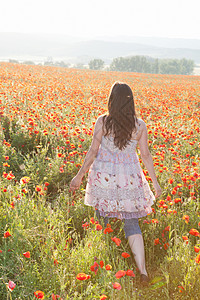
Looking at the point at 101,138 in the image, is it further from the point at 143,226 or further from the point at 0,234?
the point at 0,234

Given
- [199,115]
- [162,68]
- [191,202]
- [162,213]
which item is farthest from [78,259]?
[162,68]

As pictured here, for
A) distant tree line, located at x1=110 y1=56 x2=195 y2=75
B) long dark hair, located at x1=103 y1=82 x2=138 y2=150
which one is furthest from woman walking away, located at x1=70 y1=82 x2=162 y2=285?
distant tree line, located at x1=110 y1=56 x2=195 y2=75

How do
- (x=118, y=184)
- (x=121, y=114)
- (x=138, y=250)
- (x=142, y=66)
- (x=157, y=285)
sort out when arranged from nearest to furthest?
1. (x=157, y=285)
2. (x=138, y=250)
3. (x=121, y=114)
4. (x=118, y=184)
5. (x=142, y=66)

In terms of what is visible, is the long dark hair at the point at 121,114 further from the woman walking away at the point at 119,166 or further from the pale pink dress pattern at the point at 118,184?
the pale pink dress pattern at the point at 118,184

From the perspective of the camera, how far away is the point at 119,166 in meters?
2.78

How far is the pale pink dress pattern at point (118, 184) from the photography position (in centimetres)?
274

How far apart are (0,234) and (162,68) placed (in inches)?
3623

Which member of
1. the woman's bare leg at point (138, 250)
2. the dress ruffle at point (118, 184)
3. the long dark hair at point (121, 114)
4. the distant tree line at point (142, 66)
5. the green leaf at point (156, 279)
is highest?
the distant tree line at point (142, 66)

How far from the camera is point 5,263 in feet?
7.27

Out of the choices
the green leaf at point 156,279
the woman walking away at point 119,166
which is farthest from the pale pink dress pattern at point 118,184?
the green leaf at point 156,279

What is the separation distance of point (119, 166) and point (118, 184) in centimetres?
17

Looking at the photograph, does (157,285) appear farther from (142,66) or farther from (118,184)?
(142,66)

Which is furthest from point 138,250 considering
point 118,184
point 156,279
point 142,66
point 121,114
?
point 142,66

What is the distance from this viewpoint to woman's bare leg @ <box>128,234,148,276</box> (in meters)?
2.44
